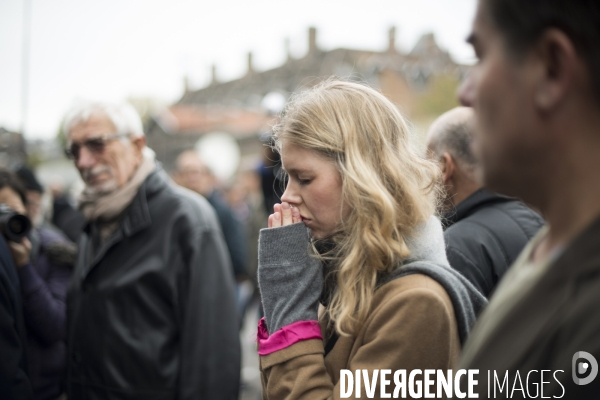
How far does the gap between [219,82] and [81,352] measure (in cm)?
7465

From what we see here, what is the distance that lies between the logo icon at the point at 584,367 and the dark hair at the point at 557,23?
37 centimetres

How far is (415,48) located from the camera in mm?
55875

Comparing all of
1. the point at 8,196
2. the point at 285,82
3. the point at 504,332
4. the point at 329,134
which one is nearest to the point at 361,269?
the point at 329,134

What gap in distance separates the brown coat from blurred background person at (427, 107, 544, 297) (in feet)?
2.62

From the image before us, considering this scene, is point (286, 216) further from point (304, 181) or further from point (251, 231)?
point (251, 231)

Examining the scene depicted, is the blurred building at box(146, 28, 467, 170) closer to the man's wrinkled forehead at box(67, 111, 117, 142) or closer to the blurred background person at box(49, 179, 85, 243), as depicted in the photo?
the blurred background person at box(49, 179, 85, 243)

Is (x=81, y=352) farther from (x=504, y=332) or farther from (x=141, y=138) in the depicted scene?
(x=504, y=332)

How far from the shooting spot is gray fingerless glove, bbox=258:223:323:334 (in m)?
1.94

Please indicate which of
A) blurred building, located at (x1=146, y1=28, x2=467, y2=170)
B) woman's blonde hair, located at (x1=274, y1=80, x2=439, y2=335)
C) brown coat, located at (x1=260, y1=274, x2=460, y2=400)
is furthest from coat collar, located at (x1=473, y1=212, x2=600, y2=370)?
blurred building, located at (x1=146, y1=28, x2=467, y2=170)

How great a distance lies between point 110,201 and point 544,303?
2.90 metres

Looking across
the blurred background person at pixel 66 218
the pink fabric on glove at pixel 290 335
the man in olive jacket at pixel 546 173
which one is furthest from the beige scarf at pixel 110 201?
the blurred background person at pixel 66 218

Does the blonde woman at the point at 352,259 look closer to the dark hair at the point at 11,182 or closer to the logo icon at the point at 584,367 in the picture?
the logo icon at the point at 584,367

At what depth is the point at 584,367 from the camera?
852 millimetres

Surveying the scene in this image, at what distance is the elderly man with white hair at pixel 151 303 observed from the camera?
316 cm
